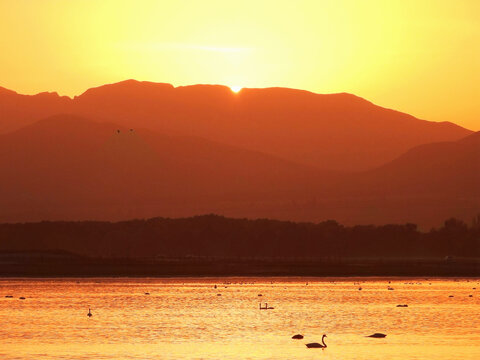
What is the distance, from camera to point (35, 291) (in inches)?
5886

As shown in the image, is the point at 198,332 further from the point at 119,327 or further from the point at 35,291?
the point at 35,291

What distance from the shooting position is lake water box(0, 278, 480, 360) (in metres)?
74.9

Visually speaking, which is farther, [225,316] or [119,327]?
[225,316]

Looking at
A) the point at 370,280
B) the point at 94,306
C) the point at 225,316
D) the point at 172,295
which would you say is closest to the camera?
the point at 225,316

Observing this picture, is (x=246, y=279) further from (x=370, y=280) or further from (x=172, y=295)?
(x=172, y=295)

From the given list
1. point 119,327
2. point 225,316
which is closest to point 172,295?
point 225,316

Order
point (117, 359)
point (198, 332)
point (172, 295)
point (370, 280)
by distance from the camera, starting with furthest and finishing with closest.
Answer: point (370, 280) → point (172, 295) → point (198, 332) → point (117, 359)

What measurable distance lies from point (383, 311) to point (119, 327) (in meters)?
31.2

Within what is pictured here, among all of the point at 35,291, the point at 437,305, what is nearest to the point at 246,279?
the point at 35,291

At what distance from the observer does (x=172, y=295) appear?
463 ft

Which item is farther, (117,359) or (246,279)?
(246,279)

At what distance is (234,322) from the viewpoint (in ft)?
326

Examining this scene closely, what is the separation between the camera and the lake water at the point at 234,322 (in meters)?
74.9

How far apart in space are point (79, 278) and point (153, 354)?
124950mm
